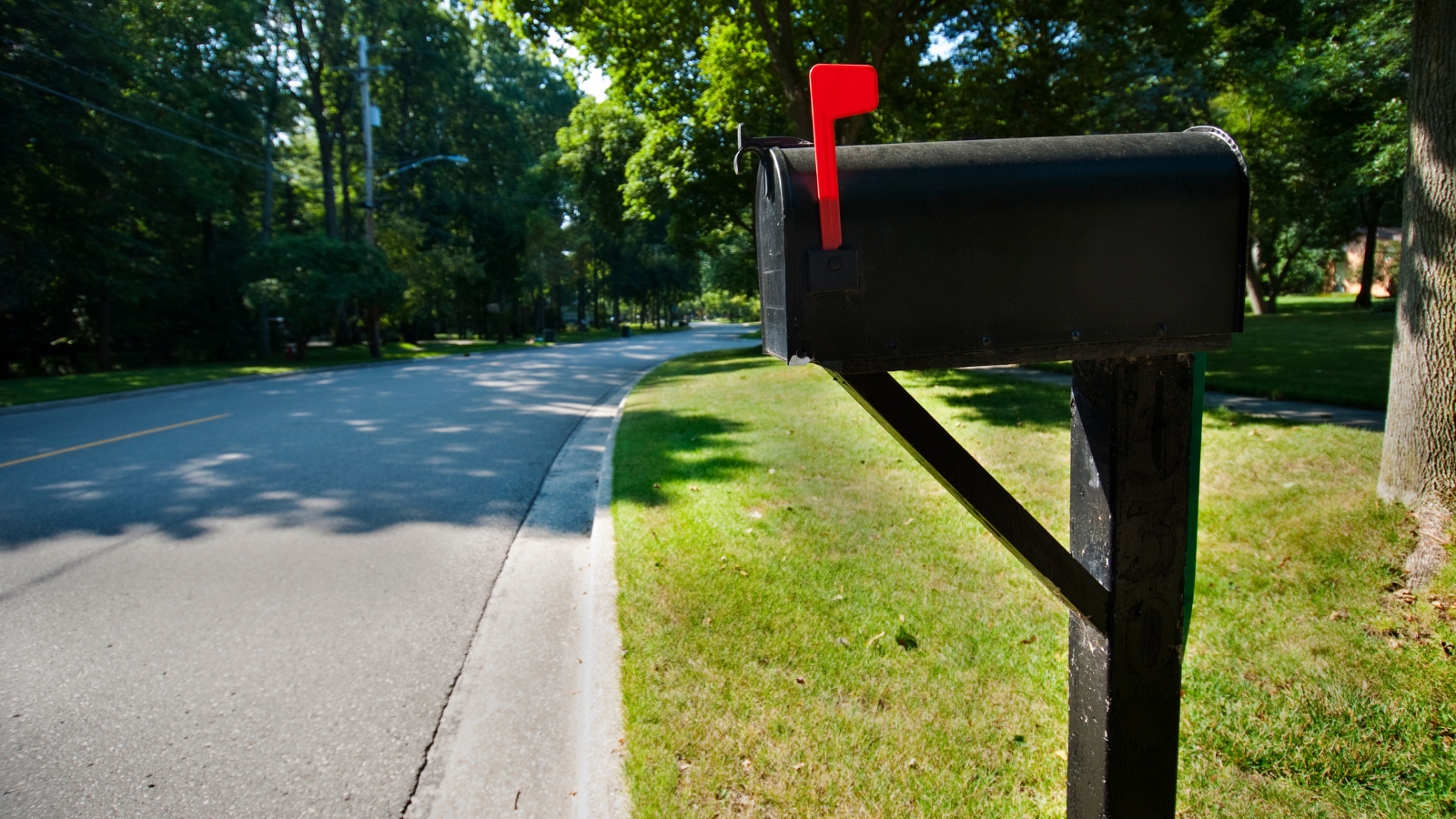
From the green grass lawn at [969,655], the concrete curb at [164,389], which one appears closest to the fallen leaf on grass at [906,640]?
the green grass lawn at [969,655]

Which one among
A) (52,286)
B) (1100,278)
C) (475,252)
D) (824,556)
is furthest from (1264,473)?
(475,252)

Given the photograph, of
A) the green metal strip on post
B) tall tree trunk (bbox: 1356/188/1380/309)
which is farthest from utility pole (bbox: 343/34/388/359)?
tall tree trunk (bbox: 1356/188/1380/309)

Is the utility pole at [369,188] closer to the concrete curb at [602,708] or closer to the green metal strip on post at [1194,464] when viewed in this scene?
the concrete curb at [602,708]

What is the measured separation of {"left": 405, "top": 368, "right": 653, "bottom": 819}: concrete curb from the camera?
2.67 metres

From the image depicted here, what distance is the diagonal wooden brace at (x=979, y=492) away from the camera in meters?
1.43

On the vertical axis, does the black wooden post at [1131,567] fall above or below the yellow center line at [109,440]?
above

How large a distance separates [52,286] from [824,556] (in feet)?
89.7

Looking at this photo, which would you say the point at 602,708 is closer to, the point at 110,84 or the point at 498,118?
the point at 110,84

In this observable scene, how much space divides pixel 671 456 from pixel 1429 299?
5507 millimetres

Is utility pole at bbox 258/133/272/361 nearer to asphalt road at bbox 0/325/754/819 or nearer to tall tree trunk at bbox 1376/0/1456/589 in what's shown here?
asphalt road at bbox 0/325/754/819

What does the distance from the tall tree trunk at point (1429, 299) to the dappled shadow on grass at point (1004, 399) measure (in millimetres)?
3480

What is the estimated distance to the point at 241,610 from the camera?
431cm

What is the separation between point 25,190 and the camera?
1936 cm

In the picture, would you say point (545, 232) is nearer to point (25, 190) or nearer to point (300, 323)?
point (300, 323)
